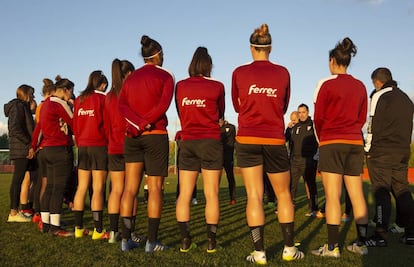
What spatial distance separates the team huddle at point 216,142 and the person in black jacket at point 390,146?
15 mm

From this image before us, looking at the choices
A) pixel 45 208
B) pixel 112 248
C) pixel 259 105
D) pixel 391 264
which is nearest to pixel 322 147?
pixel 259 105

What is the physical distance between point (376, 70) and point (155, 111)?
353 centimetres

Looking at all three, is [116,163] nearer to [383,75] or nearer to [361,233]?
[361,233]

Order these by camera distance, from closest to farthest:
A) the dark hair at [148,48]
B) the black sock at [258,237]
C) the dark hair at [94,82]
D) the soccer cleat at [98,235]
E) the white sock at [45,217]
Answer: the black sock at [258,237] → the dark hair at [148,48] → the soccer cleat at [98,235] → the dark hair at [94,82] → the white sock at [45,217]

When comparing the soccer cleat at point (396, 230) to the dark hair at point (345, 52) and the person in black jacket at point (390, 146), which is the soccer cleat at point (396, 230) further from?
the dark hair at point (345, 52)

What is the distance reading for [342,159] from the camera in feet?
15.4

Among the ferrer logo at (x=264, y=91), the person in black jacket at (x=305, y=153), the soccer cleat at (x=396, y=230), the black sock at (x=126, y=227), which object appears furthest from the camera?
the person in black jacket at (x=305, y=153)

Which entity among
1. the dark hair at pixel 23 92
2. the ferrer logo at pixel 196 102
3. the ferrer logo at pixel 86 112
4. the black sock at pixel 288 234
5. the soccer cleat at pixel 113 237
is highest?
the ferrer logo at pixel 196 102

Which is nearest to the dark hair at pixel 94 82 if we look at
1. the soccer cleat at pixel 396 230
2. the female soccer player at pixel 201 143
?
the female soccer player at pixel 201 143

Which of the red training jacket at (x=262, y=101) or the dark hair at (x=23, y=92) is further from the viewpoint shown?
the dark hair at (x=23, y=92)

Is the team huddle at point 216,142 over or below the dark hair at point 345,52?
below

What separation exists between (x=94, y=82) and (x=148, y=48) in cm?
125

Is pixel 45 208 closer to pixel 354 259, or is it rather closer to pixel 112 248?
pixel 112 248

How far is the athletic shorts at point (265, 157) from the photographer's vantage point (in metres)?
4.36
